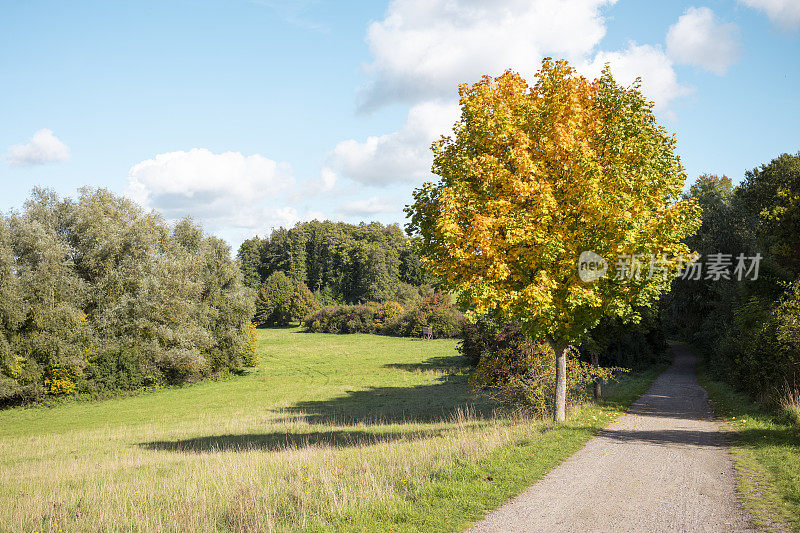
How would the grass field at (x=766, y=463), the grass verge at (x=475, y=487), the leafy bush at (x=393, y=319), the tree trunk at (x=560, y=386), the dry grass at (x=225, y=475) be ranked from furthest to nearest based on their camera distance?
the leafy bush at (x=393, y=319) < the tree trunk at (x=560, y=386) < the dry grass at (x=225, y=475) < the grass field at (x=766, y=463) < the grass verge at (x=475, y=487)

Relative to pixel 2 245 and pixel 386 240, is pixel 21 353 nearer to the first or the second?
pixel 2 245

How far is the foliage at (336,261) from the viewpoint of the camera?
102 meters

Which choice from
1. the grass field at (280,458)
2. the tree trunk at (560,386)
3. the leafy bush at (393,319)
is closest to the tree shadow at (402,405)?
the grass field at (280,458)

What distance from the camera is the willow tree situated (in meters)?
12.5

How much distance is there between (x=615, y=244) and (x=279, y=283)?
9232 cm

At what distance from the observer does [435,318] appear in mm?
69000

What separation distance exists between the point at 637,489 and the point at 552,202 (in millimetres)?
6934

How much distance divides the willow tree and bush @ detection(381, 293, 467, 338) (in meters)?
52.5

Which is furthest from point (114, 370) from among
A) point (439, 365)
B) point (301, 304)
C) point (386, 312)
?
point (301, 304)

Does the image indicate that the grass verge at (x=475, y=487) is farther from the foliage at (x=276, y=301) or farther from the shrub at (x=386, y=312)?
the foliage at (x=276, y=301)

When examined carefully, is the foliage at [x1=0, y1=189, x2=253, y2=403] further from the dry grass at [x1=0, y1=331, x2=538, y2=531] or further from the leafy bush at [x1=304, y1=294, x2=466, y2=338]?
the leafy bush at [x1=304, y1=294, x2=466, y2=338]

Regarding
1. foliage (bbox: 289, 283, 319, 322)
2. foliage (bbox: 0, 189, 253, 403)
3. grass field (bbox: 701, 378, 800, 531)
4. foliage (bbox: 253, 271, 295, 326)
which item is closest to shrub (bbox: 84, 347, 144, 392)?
foliage (bbox: 0, 189, 253, 403)

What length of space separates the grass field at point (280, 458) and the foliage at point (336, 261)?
66.5 metres

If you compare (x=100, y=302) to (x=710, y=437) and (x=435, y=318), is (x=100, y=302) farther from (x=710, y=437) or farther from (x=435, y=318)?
(x=435, y=318)
